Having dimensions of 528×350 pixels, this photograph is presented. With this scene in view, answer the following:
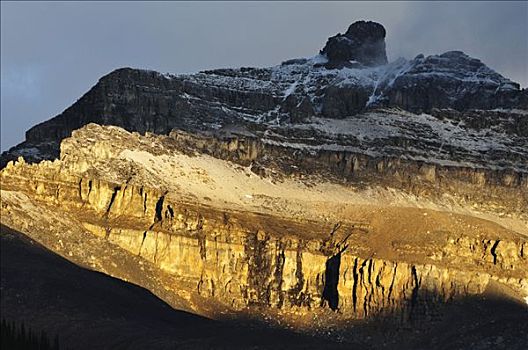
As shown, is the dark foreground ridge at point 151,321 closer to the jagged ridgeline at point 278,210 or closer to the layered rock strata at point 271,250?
the jagged ridgeline at point 278,210

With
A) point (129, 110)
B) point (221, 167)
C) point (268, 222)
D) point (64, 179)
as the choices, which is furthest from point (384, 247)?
point (129, 110)

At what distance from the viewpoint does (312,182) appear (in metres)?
144

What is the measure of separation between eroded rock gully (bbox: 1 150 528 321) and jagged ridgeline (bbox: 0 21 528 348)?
160mm

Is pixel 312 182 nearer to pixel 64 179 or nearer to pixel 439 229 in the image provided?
pixel 439 229

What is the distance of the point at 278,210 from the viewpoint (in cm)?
13100

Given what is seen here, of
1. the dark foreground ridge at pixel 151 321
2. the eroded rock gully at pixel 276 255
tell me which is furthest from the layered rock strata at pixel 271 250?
the dark foreground ridge at pixel 151 321

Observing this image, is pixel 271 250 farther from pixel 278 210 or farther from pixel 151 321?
pixel 151 321

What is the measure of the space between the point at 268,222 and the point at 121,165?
57.9ft

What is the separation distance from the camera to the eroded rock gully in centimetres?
11694

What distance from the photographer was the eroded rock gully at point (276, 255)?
117m

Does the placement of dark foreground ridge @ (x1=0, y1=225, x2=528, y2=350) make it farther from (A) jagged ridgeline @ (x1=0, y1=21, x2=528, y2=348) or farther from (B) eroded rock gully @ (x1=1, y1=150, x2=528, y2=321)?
(B) eroded rock gully @ (x1=1, y1=150, x2=528, y2=321)

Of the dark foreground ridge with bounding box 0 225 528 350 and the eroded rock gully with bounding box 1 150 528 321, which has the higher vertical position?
the eroded rock gully with bounding box 1 150 528 321

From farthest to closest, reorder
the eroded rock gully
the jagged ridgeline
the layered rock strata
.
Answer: the layered rock strata → the eroded rock gully → the jagged ridgeline

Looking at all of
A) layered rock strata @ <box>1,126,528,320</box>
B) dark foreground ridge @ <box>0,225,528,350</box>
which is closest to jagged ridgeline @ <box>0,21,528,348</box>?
layered rock strata @ <box>1,126,528,320</box>
